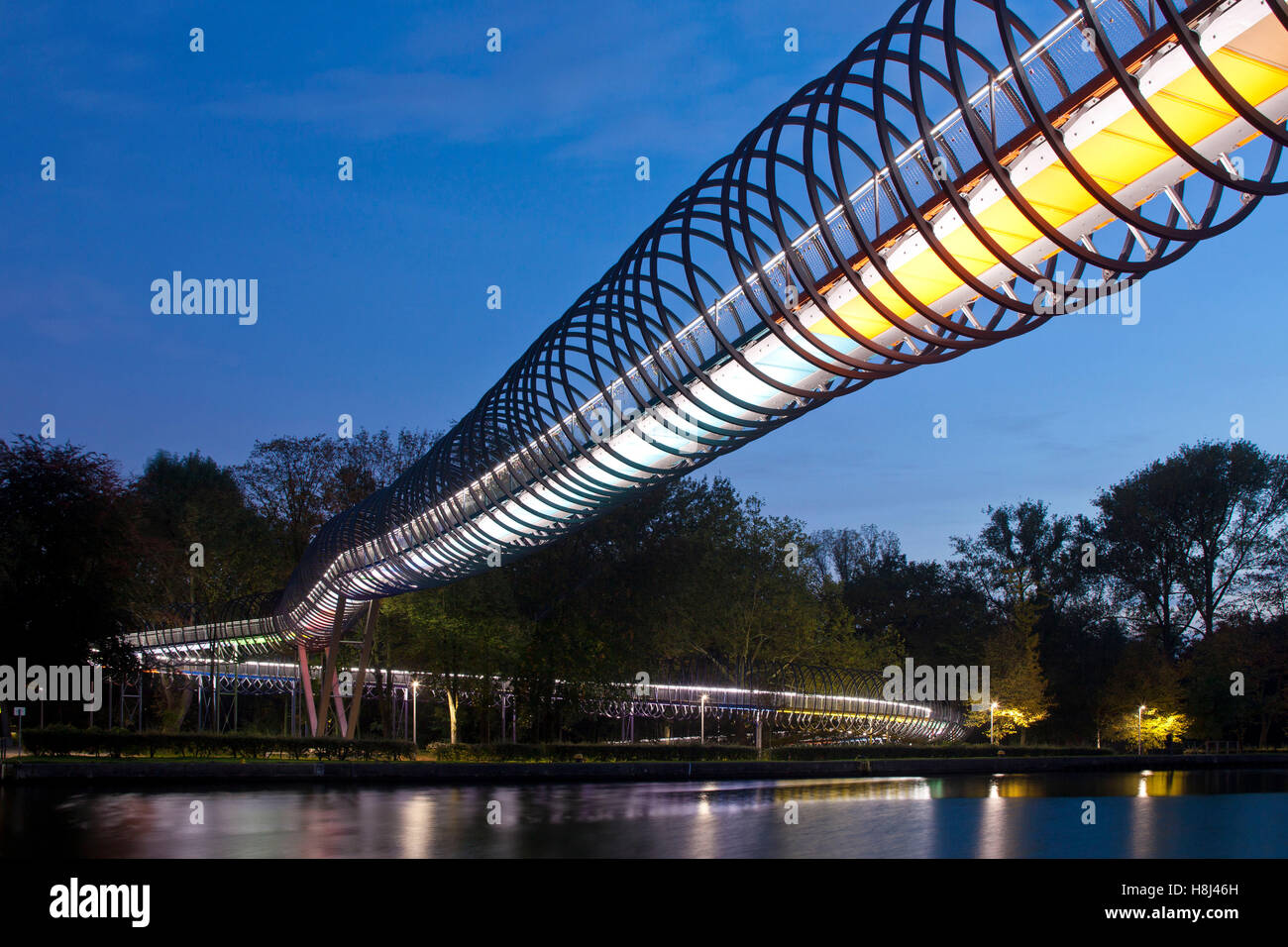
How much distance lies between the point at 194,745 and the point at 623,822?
18.1 metres

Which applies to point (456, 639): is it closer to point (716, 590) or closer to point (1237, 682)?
point (716, 590)

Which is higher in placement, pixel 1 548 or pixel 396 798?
pixel 1 548

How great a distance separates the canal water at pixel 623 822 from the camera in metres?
15.8

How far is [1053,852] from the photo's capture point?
Result: 1727 cm

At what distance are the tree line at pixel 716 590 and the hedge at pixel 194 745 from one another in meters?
2.26

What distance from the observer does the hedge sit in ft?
101

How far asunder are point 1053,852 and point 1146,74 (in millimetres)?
12685

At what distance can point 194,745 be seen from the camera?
3259 centimetres
